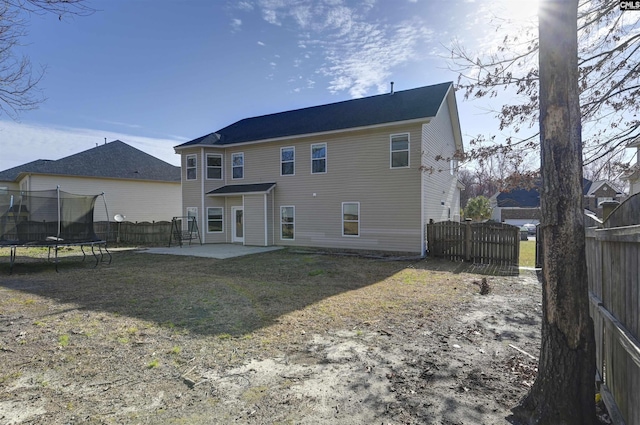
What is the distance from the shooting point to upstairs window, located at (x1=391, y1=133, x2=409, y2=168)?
41.6 ft

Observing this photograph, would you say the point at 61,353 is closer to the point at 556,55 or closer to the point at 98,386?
the point at 98,386

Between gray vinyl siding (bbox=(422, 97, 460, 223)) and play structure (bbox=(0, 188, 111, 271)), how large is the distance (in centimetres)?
1124

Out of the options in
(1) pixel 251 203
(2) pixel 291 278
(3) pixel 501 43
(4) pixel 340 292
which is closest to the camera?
(3) pixel 501 43

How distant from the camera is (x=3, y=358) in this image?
3518mm

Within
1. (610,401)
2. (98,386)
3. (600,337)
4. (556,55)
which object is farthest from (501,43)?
(98,386)

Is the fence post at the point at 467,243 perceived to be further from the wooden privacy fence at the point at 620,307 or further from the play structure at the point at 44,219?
the play structure at the point at 44,219

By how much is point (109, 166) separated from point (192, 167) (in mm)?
9010

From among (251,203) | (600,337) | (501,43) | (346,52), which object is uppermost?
(346,52)

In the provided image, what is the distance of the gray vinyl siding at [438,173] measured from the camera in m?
12.9

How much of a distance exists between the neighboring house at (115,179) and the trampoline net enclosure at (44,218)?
37.8 ft

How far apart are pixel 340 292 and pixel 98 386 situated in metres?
4.56

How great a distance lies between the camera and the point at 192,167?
58.2 feet

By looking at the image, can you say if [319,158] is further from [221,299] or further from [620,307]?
[620,307]

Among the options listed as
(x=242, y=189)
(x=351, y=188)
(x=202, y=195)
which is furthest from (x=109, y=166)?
(x=351, y=188)
